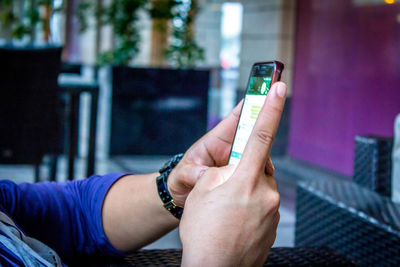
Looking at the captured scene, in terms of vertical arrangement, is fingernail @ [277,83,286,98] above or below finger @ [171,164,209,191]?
above

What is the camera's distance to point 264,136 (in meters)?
0.61

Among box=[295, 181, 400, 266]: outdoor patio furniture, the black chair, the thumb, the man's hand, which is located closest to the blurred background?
the black chair

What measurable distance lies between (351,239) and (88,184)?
86 centimetres

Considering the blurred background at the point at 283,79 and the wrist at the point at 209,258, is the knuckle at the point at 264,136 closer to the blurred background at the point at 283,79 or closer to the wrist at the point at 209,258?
the wrist at the point at 209,258

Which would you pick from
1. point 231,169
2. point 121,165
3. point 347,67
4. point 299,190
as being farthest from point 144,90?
point 231,169

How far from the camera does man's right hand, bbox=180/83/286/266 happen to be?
2.00ft

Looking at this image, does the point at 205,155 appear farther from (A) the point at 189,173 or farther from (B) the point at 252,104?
(B) the point at 252,104

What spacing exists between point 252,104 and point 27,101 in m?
1.78

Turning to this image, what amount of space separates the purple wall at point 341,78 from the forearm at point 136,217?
338 centimetres

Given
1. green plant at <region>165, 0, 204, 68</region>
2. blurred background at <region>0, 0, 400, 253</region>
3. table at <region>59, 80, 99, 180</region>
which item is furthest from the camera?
green plant at <region>165, 0, 204, 68</region>

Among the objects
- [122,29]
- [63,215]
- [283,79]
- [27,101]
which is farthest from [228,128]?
[283,79]

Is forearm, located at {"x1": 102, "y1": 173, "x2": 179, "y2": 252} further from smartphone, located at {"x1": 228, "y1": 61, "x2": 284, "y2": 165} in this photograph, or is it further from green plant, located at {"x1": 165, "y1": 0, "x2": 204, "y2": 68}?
green plant, located at {"x1": 165, "y1": 0, "x2": 204, "y2": 68}

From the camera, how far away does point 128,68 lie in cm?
500

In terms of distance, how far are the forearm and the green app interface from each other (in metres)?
0.25
